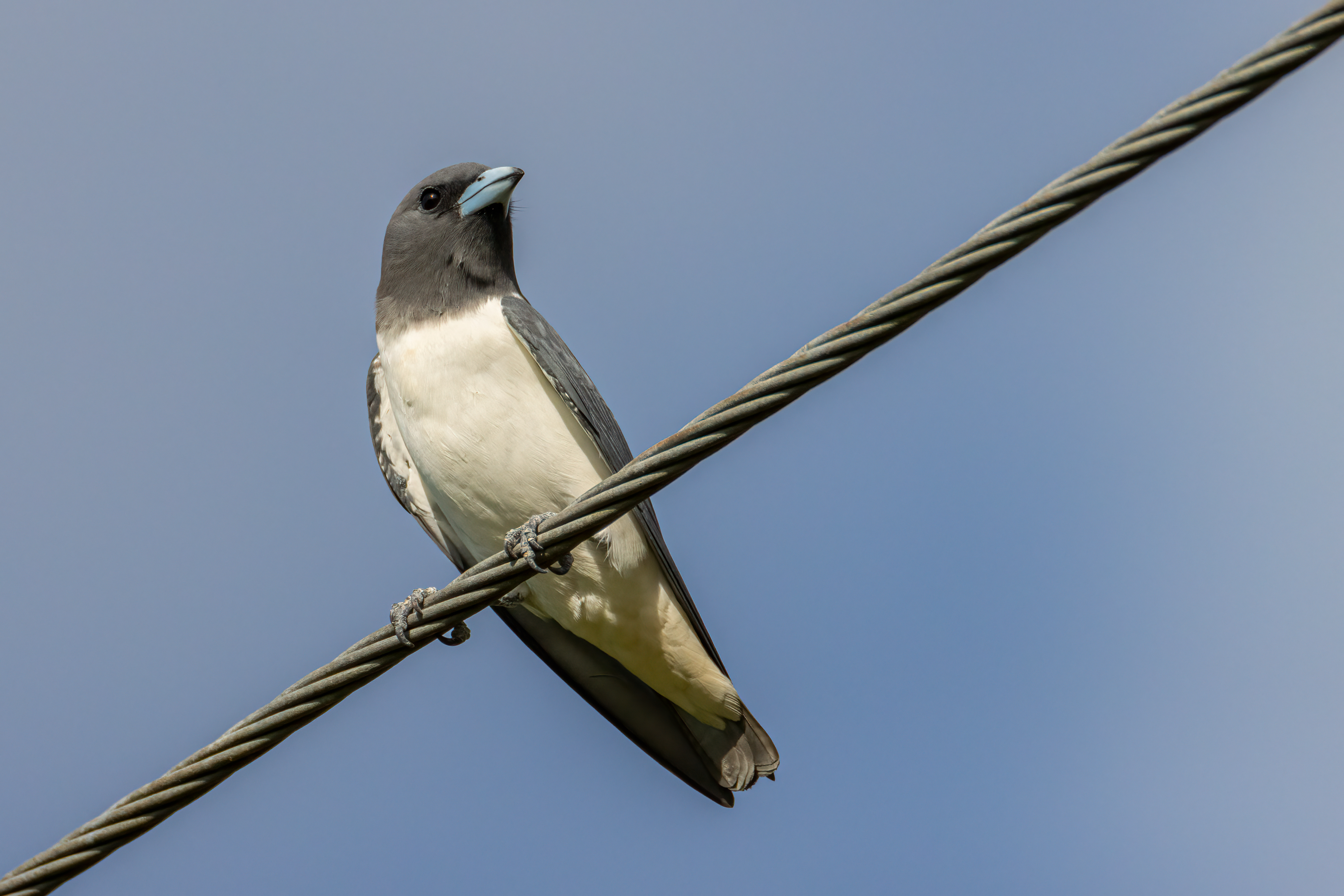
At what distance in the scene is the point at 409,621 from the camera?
13.2 feet

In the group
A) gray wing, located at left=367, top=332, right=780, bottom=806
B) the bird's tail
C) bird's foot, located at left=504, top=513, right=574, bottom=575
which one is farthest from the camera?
the bird's tail

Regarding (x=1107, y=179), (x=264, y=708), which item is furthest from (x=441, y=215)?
(x=1107, y=179)

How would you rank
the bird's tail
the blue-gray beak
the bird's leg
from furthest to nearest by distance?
the blue-gray beak
the bird's tail
the bird's leg

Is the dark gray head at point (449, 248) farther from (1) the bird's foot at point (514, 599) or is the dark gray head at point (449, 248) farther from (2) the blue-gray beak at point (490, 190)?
(1) the bird's foot at point (514, 599)

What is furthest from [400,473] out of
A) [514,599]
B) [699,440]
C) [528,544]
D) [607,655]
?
[699,440]

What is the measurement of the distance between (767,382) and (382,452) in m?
3.93

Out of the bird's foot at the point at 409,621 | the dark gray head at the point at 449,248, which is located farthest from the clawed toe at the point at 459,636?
the dark gray head at the point at 449,248

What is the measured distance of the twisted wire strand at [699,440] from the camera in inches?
101

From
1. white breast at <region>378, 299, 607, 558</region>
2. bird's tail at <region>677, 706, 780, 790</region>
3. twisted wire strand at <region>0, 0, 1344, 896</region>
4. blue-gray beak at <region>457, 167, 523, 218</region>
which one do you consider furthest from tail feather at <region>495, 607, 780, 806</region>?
blue-gray beak at <region>457, 167, 523, 218</region>

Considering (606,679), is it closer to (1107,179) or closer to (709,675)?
(709,675)

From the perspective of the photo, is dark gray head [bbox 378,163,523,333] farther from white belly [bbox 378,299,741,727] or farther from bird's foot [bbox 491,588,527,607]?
bird's foot [bbox 491,588,527,607]

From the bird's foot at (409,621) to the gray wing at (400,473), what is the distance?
772mm

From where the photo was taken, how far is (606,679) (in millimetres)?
6496

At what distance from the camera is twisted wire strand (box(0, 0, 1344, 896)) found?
2.56 m
